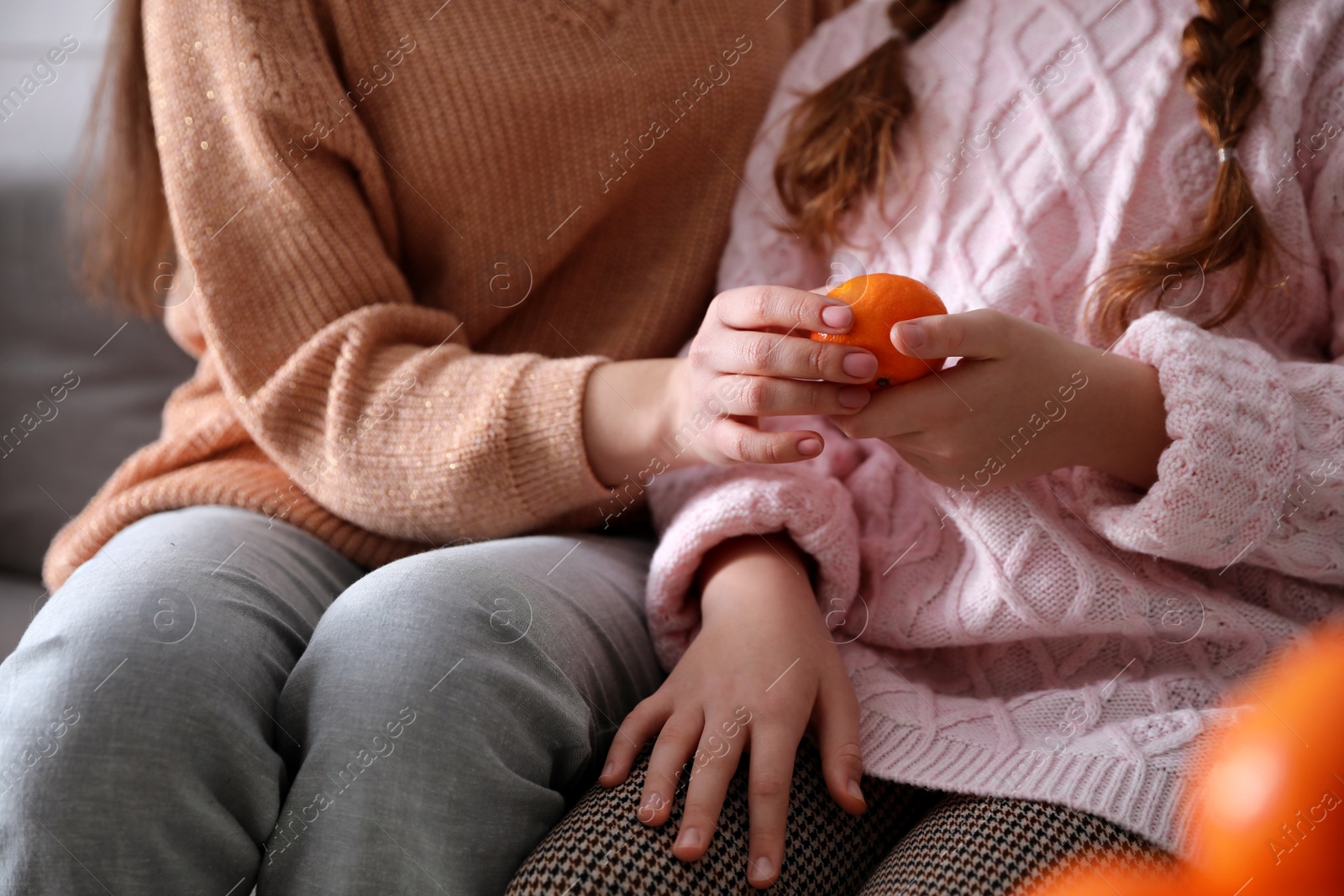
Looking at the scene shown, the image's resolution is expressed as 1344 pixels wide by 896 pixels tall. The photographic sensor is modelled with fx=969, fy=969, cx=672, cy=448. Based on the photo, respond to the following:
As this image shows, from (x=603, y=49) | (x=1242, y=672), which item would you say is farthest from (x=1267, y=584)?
(x=603, y=49)

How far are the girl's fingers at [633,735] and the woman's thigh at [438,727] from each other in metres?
0.02

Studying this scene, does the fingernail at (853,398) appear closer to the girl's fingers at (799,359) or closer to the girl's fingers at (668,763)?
the girl's fingers at (799,359)

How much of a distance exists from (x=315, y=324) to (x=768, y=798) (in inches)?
19.9

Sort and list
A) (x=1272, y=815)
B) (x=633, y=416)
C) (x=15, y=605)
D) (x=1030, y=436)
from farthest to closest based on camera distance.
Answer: (x=15, y=605) < (x=633, y=416) < (x=1030, y=436) < (x=1272, y=815)

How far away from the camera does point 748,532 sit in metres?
0.69

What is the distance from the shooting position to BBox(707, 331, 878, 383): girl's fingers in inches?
21.6

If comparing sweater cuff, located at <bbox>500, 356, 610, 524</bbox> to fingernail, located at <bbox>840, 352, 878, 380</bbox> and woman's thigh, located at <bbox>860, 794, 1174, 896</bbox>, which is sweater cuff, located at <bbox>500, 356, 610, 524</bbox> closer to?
fingernail, located at <bbox>840, 352, 878, 380</bbox>

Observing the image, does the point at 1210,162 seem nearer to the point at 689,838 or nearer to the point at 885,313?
the point at 885,313

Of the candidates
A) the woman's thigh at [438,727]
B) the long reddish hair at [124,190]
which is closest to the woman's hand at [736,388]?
the woman's thigh at [438,727]

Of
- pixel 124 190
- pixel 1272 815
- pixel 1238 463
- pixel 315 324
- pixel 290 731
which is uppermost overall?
pixel 124 190

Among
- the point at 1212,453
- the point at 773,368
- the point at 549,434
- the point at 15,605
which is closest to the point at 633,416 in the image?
the point at 549,434

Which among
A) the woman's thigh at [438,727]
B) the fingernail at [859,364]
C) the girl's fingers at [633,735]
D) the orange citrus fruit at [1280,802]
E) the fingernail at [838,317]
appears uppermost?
the fingernail at [838,317]

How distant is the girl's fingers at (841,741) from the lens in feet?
1.90

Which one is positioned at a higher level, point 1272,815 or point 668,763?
point 668,763
